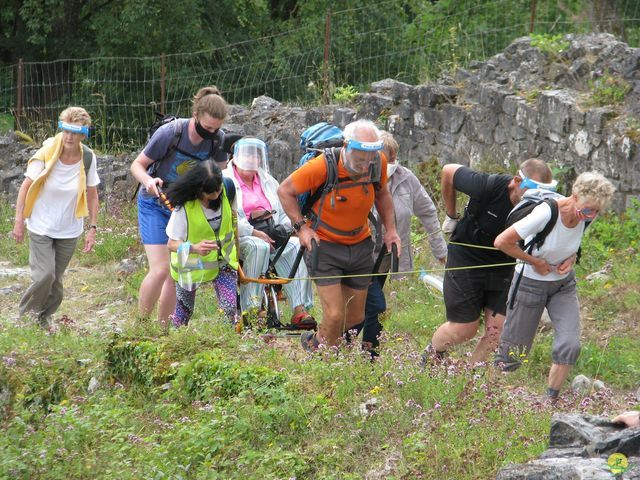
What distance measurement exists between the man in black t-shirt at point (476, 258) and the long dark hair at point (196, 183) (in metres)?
1.53

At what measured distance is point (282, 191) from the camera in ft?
22.0

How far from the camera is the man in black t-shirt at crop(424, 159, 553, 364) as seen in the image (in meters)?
6.79

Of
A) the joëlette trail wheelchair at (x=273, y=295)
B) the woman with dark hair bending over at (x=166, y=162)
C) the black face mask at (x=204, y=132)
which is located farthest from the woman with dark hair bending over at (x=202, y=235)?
the black face mask at (x=204, y=132)

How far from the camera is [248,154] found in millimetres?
7707

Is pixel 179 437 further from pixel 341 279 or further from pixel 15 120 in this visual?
pixel 15 120

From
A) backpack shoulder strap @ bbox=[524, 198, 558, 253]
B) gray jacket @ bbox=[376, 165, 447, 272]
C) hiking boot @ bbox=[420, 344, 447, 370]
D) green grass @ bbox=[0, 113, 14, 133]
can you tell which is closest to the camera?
hiking boot @ bbox=[420, 344, 447, 370]

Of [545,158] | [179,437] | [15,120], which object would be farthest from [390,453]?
[15,120]

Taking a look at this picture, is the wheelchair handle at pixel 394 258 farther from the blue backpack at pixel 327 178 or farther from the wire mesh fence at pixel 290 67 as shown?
the wire mesh fence at pixel 290 67

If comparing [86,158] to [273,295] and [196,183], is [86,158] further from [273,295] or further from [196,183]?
[273,295]

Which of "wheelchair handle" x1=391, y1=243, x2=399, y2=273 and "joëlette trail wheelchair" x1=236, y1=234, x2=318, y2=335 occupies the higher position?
"wheelchair handle" x1=391, y1=243, x2=399, y2=273

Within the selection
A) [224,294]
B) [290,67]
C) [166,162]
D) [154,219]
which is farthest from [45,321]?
[290,67]

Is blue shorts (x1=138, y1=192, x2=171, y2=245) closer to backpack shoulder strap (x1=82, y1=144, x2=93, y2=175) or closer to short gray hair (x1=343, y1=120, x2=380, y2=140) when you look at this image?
backpack shoulder strap (x1=82, y1=144, x2=93, y2=175)

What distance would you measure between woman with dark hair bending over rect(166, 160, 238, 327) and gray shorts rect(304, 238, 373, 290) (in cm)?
60

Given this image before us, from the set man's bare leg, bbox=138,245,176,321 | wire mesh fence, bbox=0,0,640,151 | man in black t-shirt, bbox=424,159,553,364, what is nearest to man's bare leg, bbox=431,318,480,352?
man in black t-shirt, bbox=424,159,553,364
